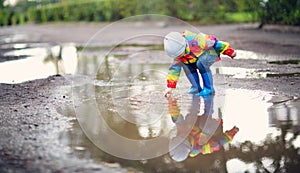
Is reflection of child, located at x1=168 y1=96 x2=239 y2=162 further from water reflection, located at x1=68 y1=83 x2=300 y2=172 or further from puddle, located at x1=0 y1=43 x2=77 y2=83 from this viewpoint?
puddle, located at x1=0 y1=43 x2=77 y2=83

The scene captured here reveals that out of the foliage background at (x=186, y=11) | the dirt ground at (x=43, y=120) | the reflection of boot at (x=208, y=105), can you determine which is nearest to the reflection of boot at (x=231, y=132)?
the reflection of boot at (x=208, y=105)

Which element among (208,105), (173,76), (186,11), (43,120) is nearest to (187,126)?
(208,105)

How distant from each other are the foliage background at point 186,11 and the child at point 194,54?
882 cm

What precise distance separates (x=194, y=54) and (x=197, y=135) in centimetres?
166

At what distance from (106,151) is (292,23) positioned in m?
A: 11.9

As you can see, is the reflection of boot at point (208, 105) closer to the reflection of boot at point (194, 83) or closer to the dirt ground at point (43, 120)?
the reflection of boot at point (194, 83)

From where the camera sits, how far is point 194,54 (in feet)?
20.1

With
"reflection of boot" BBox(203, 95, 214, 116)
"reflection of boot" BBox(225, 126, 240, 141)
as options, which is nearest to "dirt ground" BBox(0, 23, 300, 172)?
"reflection of boot" BBox(203, 95, 214, 116)

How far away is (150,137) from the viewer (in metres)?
4.71

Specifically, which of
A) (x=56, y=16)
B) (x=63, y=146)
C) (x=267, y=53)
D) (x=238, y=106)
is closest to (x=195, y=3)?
(x=267, y=53)

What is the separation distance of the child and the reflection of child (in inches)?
27.5

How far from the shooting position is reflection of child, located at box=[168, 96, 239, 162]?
4.28 metres

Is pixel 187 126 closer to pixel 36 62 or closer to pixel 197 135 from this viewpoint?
pixel 197 135

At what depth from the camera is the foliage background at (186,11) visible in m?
15.1
